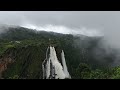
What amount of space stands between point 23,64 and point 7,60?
6135mm

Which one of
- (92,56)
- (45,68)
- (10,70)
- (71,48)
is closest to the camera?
(45,68)

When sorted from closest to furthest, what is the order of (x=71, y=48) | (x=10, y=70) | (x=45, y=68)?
(x=45, y=68), (x=10, y=70), (x=71, y=48)

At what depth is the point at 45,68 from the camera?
96375 millimetres
